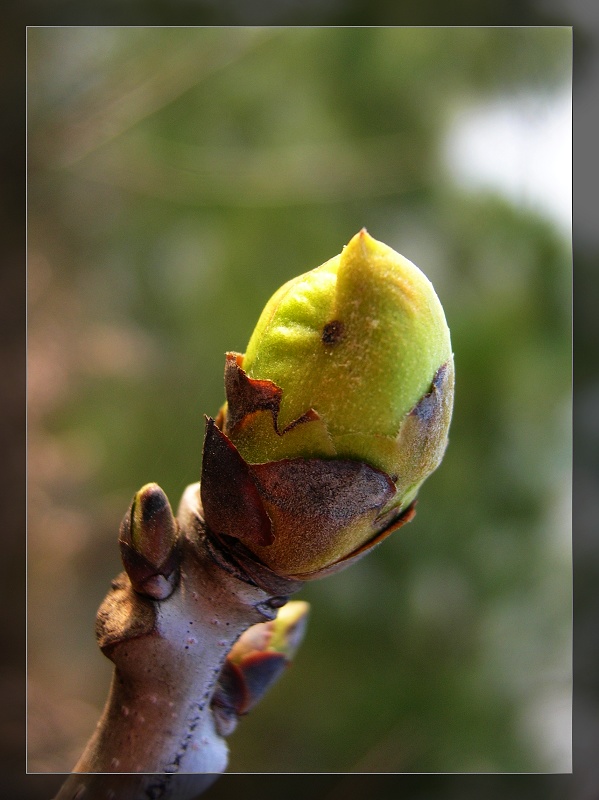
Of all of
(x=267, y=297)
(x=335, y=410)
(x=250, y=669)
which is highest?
(x=267, y=297)

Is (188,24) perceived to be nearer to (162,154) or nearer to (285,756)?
(162,154)

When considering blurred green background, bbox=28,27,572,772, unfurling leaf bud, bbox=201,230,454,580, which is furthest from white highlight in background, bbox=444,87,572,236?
unfurling leaf bud, bbox=201,230,454,580

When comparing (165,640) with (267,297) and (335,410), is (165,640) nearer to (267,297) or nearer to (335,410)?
(335,410)

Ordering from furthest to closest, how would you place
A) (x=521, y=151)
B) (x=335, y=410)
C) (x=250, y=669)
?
(x=521, y=151) < (x=250, y=669) < (x=335, y=410)

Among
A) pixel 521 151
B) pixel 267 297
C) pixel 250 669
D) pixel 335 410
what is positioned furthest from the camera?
pixel 267 297

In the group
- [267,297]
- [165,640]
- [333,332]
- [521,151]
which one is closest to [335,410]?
[333,332]

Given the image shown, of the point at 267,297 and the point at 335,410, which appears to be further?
the point at 267,297

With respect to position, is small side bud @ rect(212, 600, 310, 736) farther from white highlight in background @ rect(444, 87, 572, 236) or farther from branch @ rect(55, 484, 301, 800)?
white highlight in background @ rect(444, 87, 572, 236)

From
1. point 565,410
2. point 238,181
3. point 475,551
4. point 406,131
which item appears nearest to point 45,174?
point 238,181
